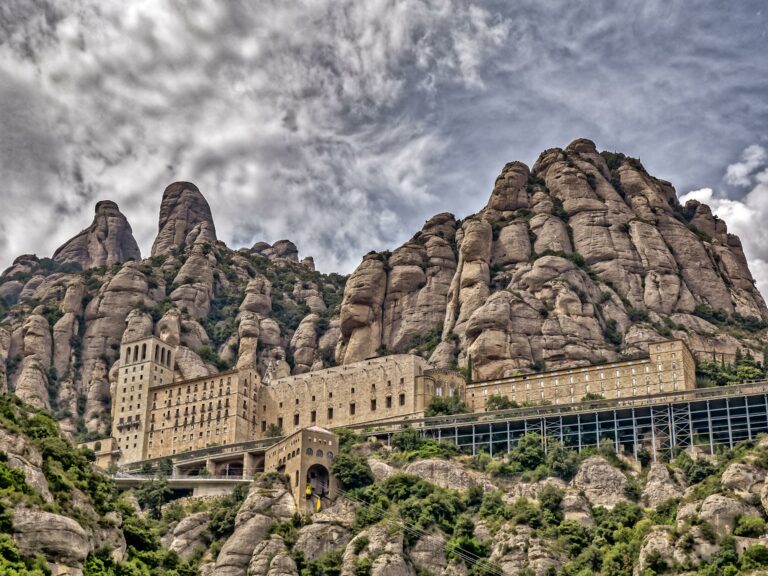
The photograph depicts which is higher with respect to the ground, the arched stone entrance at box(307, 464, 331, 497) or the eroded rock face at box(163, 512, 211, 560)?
the arched stone entrance at box(307, 464, 331, 497)

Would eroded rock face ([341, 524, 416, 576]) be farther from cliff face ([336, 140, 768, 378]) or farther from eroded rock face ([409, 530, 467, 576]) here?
cliff face ([336, 140, 768, 378])

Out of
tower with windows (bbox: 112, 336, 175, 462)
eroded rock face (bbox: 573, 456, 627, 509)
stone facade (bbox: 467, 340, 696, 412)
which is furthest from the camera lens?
tower with windows (bbox: 112, 336, 175, 462)

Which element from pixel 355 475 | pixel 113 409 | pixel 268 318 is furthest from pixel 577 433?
pixel 268 318

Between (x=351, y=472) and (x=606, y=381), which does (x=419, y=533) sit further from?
(x=606, y=381)

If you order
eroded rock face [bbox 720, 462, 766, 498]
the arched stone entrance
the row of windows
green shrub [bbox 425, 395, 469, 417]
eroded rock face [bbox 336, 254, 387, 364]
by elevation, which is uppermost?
eroded rock face [bbox 336, 254, 387, 364]

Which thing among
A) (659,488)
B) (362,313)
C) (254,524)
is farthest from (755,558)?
(362,313)

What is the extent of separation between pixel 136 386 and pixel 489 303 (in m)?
47.5

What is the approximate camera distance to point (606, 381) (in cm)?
13550

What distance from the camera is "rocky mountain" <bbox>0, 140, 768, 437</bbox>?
15200cm

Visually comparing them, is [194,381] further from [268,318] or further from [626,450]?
[626,450]

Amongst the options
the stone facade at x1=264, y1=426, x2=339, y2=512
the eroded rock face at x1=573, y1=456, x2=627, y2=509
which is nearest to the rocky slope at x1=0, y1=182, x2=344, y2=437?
the stone facade at x1=264, y1=426, x2=339, y2=512

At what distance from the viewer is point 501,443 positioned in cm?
12688

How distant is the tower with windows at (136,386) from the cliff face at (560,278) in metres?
25.4

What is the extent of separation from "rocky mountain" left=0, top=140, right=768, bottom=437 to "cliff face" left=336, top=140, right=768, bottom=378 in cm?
23
